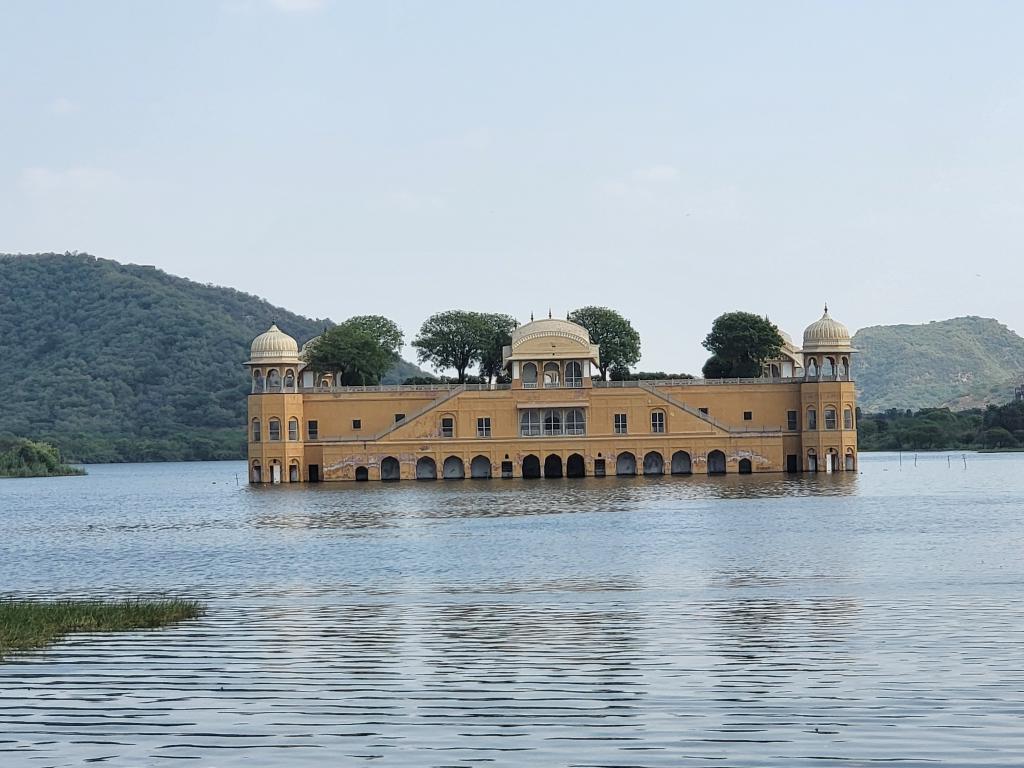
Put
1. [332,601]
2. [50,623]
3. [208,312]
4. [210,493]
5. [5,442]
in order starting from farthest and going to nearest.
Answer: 1. [208,312]
2. [5,442]
3. [210,493]
4. [332,601]
5. [50,623]

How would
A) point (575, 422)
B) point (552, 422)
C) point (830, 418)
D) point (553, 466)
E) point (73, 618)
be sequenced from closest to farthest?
point (73, 618), point (830, 418), point (575, 422), point (552, 422), point (553, 466)

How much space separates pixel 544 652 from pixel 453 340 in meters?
70.4

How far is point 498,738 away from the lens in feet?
35.6

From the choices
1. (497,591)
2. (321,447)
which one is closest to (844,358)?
(321,447)

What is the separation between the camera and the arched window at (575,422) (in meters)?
72.6

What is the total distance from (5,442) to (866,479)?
6229cm

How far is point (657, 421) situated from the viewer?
72062mm

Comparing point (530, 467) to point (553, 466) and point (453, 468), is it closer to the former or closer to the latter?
point (553, 466)

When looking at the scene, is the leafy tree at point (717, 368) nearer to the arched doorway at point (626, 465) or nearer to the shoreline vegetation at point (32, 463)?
the arched doorway at point (626, 465)

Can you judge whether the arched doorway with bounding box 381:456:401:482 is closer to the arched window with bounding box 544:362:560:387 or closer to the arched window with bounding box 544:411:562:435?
the arched window with bounding box 544:411:562:435

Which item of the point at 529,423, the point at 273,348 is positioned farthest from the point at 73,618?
the point at 273,348

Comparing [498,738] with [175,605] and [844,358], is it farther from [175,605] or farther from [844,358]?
[844,358]

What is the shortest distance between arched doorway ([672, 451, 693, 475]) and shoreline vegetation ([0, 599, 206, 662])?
53775 mm

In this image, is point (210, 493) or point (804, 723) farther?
point (210, 493)
